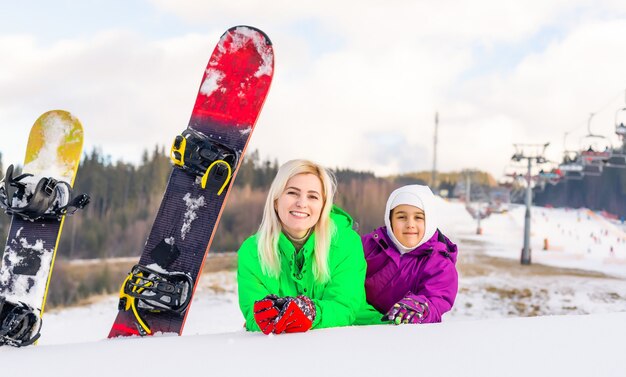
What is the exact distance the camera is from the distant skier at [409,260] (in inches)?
95.8

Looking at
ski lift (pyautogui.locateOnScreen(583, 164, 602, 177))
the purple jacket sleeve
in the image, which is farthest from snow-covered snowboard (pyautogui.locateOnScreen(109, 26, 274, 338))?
ski lift (pyautogui.locateOnScreen(583, 164, 602, 177))

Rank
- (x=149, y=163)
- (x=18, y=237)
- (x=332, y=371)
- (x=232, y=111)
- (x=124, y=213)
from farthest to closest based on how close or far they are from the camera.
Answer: (x=149, y=163) → (x=124, y=213) → (x=232, y=111) → (x=18, y=237) → (x=332, y=371)

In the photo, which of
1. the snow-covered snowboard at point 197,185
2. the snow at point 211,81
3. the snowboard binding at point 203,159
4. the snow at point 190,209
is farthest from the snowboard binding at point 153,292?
the snow at point 211,81

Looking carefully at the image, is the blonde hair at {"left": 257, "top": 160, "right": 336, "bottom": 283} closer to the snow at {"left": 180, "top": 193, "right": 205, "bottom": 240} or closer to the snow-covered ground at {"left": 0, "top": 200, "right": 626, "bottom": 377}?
Answer: the snow-covered ground at {"left": 0, "top": 200, "right": 626, "bottom": 377}

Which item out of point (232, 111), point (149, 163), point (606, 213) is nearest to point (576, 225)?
point (606, 213)

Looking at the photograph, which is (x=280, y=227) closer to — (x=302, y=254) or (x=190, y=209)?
(x=302, y=254)

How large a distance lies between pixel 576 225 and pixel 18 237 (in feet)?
95.0

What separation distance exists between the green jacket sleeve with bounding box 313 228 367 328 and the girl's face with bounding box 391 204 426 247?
34 cm

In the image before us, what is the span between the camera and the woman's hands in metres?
1.89

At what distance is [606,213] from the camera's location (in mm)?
28672

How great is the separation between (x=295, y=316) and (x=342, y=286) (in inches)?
11.2

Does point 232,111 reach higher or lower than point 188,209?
higher

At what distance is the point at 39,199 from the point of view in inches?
113

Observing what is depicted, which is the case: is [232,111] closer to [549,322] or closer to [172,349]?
[172,349]
